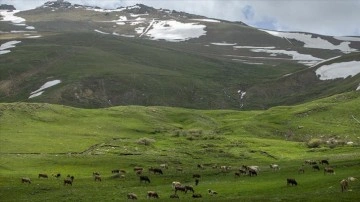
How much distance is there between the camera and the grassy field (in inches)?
2111

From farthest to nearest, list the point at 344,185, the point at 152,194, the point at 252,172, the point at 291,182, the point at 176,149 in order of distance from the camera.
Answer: the point at 176,149 → the point at 252,172 → the point at 291,182 → the point at 152,194 → the point at 344,185

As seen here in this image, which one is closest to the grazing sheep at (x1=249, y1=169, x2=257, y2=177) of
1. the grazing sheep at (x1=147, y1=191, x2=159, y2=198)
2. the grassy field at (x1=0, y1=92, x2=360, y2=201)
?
the grassy field at (x1=0, y1=92, x2=360, y2=201)

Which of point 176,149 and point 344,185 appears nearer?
point 344,185

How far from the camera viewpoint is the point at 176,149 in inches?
3979

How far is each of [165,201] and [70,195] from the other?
38.0ft

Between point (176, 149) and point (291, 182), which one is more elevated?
point (291, 182)

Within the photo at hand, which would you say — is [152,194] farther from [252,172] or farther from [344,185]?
[252,172]

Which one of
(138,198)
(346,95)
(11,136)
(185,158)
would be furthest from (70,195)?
(346,95)

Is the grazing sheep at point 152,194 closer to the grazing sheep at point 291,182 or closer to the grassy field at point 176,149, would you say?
the grassy field at point 176,149

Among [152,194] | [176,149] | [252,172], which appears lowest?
[176,149]

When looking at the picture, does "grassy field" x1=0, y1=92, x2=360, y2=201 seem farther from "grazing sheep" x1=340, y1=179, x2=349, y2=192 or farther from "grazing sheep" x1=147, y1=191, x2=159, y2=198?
"grazing sheep" x1=147, y1=191, x2=159, y2=198

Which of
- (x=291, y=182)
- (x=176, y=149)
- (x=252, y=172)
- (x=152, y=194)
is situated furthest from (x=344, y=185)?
(x=176, y=149)

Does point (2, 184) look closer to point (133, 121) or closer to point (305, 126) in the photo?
point (133, 121)

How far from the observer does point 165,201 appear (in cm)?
4734
